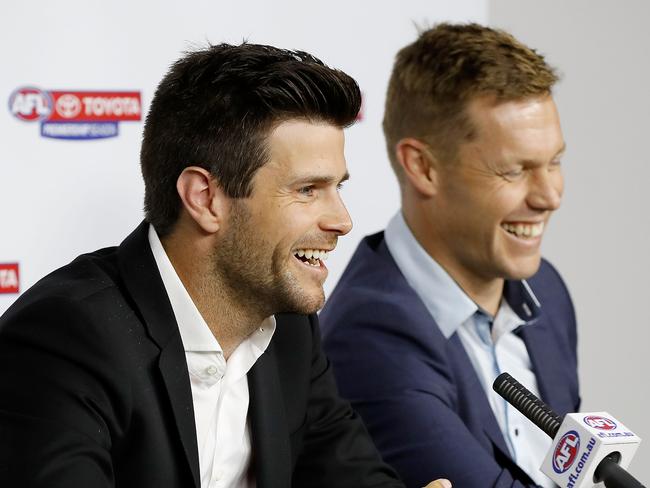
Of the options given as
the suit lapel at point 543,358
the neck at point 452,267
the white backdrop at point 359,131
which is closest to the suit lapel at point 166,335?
the white backdrop at point 359,131

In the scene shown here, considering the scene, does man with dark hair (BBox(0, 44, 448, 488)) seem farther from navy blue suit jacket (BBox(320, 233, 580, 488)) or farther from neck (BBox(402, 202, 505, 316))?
neck (BBox(402, 202, 505, 316))

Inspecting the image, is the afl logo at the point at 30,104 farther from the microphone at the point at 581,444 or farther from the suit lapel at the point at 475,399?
the microphone at the point at 581,444

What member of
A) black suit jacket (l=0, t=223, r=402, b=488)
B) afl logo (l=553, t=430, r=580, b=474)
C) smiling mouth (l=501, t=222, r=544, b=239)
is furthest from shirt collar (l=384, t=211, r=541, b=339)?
afl logo (l=553, t=430, r=580, b=474)

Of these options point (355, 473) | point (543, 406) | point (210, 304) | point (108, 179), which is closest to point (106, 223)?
point (108, 179)

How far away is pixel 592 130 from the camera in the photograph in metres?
2.91

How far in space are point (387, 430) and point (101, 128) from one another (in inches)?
29.0

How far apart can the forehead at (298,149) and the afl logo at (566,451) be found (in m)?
0.47

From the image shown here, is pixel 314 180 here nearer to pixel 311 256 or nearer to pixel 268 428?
pixel 311 256

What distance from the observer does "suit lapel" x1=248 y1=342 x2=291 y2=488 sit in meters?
1.55

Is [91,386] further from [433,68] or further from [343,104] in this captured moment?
[433,68]

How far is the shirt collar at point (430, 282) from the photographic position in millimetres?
1897

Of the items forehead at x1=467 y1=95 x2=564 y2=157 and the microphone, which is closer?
the microphone

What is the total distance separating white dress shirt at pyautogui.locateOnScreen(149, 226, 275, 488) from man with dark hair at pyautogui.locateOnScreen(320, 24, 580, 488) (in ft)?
0.94

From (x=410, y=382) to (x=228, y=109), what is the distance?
1.82 ft
